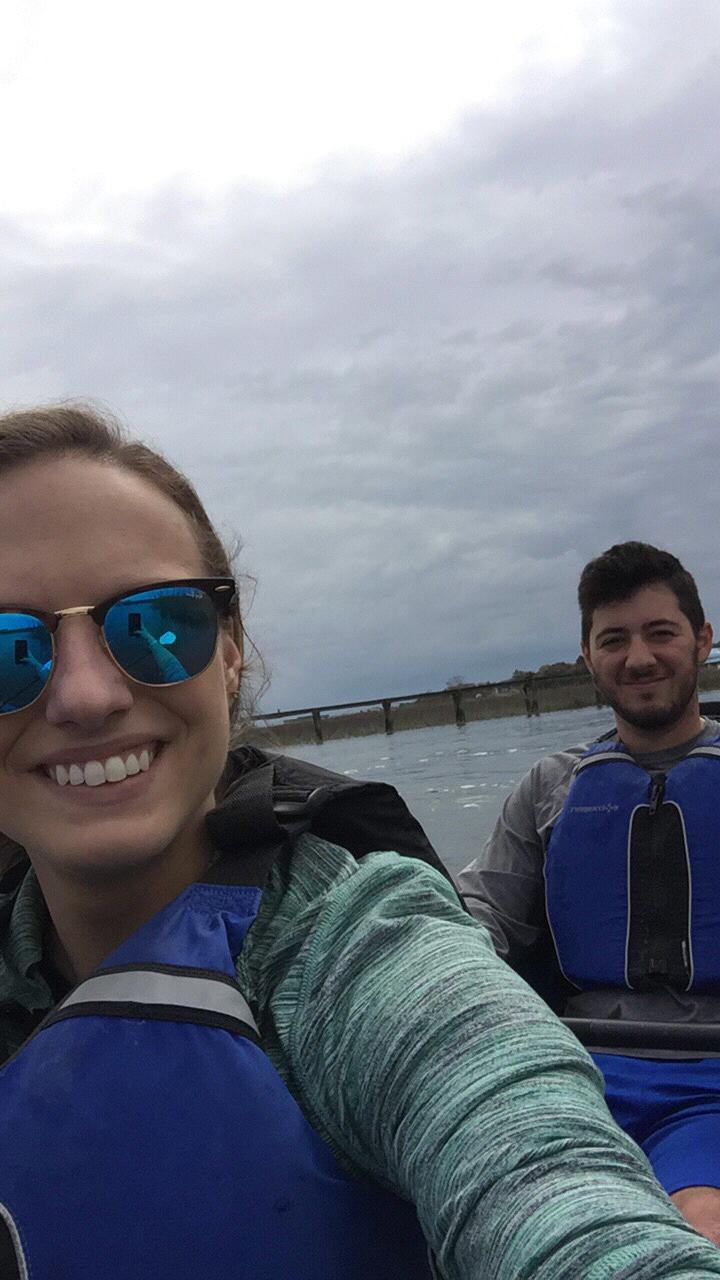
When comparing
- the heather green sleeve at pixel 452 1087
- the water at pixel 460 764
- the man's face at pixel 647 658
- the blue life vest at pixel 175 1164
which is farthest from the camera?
the water at pixel 460 764

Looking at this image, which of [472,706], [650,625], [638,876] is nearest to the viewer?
[638,876]

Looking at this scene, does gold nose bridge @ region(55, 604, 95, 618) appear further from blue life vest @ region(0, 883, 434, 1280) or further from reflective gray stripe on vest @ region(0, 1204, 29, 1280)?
reflective gray stripe on vest @ region(0, 1204, 29, 1280)

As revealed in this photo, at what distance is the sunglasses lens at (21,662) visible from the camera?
1.17 metres

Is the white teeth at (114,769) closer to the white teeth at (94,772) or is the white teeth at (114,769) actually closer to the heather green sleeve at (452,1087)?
the white teeth at (94,772)

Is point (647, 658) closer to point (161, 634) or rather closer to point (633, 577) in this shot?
point (633, 577)

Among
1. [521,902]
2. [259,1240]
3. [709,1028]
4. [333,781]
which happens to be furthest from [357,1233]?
[521,902]

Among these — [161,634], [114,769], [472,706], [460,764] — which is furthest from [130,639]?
[472,706]

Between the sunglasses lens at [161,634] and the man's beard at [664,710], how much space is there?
2.10 meters

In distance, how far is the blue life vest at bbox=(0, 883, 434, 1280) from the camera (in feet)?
3.07

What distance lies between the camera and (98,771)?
3.84 feet

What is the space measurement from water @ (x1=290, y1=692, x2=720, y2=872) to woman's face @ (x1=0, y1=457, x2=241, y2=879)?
1.59m

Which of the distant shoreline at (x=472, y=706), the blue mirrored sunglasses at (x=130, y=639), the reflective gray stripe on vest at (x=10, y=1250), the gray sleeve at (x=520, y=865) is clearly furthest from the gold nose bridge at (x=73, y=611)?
the distant shoreline at (x=472, y=706)

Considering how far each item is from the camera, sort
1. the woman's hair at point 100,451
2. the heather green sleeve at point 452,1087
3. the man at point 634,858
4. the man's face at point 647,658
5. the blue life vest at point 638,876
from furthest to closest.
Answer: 1. the man's face at point 647,658
2. the blue life vest at point 638,876
3. the man at point 634,858
4. the woman's hair at point 100,451
5. the heather green sleeve at point 452,1087

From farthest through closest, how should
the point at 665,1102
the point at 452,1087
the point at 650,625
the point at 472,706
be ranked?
the point at 472,706 → the point at 650,625 → the point at 665,1102 → the point at 452,1087
